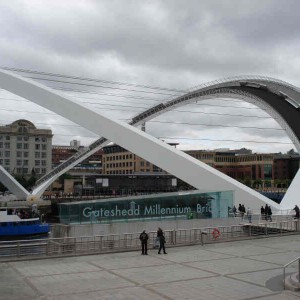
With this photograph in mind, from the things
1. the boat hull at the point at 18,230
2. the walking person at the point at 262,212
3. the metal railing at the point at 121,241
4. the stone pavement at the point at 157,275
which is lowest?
the boat hull at the point at 18,230

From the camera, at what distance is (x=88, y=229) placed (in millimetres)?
23812

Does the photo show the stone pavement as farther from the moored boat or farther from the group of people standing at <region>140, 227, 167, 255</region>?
the moored boat

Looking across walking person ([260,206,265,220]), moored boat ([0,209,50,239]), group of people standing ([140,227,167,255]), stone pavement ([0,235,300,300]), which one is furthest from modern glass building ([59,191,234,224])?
moored boat ([0,209,50,239])

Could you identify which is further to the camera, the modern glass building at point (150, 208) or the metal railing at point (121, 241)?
the modern glass building at point (150, 208)

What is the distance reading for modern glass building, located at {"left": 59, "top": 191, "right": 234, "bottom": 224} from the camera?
24344 millimetres

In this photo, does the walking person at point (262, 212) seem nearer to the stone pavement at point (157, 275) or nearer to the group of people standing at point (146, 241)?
the stone pavement at point (157, 275)

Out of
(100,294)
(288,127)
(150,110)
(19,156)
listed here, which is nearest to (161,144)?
(100,294)

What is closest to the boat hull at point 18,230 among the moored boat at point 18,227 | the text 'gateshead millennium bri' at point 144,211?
the moored boat at point 18,227

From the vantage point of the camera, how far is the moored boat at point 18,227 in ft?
141

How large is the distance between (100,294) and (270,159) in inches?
5818

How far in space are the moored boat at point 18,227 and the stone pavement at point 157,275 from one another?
2690 cm

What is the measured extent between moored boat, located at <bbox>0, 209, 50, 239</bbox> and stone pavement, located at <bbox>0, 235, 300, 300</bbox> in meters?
26.9

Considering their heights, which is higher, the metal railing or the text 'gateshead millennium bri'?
the text 'gateshead millennium bri'

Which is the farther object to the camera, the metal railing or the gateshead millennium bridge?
the gateshead millennium bridge
